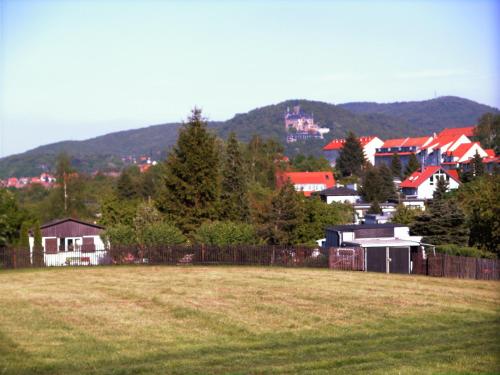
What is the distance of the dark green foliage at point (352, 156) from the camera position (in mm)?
150125

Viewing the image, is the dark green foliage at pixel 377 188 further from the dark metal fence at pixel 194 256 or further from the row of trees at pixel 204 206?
the dark metal fence at pixel 194 256

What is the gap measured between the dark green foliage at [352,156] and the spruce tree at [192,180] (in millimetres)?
91799

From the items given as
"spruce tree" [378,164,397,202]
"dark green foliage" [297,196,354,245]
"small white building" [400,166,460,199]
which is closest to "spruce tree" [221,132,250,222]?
"dark green foliage" [297,196,354,245]

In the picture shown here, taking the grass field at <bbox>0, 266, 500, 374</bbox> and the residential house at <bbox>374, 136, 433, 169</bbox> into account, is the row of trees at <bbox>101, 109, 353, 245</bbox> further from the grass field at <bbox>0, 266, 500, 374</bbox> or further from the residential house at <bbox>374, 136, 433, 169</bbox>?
the residential house at <bbox>374, 136, 433, 169</bbox>

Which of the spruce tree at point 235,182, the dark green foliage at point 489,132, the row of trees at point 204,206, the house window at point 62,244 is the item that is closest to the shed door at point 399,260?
the row of trees at point 204,206

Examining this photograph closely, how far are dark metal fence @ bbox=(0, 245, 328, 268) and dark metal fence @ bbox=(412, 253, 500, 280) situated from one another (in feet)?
21.6

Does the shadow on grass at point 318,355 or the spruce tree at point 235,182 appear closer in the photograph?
the shadow on grass at point 318,355

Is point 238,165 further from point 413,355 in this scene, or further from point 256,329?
point 413,355

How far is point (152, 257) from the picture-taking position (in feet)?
152

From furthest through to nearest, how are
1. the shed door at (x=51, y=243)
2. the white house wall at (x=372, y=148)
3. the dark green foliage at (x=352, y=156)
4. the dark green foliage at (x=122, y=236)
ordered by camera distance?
the white house wall at (x=372, y=148) → the dark green foliage at (x=352, y=156) → the shed door at (x=51, y=243) → the dark green foliage at (x=122, y=236)

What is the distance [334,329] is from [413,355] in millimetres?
5443

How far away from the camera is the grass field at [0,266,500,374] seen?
16.6 meters

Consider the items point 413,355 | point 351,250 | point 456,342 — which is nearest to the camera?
point 413,355

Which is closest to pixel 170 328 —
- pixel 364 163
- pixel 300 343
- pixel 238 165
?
pixel 300 343
